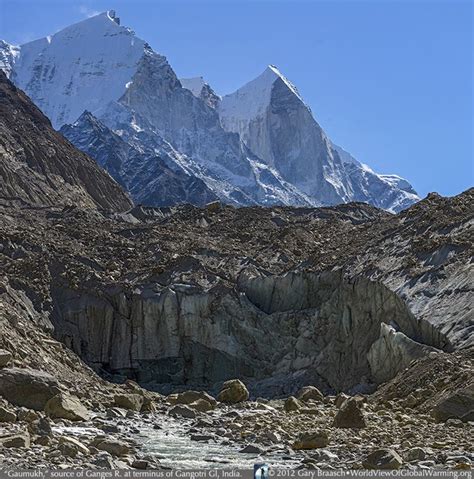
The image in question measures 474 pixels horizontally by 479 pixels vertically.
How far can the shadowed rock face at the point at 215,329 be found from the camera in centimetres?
4766

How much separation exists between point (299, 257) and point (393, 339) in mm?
19610

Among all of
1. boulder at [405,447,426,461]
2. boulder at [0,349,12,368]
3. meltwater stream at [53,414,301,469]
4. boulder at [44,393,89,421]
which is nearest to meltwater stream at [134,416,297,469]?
meltwater stream at [53,414,301,469]

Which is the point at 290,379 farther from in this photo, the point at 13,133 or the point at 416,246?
the point at 13,133

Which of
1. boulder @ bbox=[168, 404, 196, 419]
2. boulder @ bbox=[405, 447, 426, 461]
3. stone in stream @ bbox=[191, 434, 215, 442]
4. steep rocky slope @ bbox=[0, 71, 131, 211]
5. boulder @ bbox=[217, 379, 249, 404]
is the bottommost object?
boulder @ bbox=[405, 447, 426, 461]

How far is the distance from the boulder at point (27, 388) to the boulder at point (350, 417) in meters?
8.02

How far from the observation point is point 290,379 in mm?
44500

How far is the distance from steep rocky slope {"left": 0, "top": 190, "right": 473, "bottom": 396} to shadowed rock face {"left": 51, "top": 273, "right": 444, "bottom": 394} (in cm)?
6

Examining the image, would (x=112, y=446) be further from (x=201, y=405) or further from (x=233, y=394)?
(x=233, y=394)

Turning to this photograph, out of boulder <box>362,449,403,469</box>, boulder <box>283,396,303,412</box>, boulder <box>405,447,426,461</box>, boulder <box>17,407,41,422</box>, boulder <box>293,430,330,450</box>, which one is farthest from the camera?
boulder <box>283,396,303,412</box>

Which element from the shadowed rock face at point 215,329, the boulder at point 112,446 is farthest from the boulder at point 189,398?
the boulder at point 112,446

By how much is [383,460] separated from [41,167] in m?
76.4

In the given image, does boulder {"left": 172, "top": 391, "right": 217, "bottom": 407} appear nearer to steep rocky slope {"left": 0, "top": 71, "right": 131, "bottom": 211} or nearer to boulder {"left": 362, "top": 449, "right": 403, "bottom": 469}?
boulder {"left": 362, "top": 449, "right": 403, "bottom": 469}

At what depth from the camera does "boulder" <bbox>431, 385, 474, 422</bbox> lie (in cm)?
2562

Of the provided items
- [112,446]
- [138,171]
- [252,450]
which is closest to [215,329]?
[252,450]
